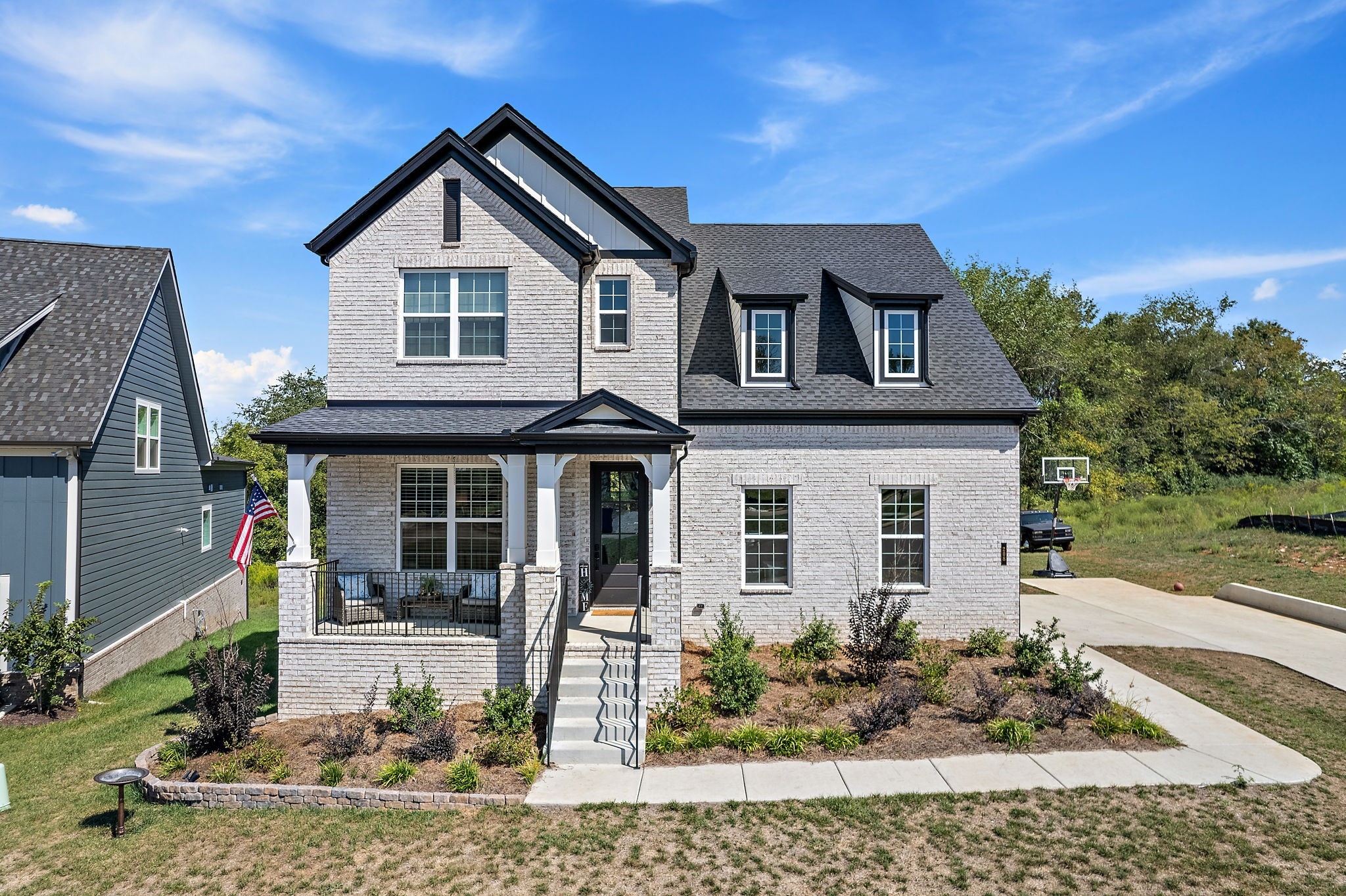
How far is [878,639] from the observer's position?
1266 cm

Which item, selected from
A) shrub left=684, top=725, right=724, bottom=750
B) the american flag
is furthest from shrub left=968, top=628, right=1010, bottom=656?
the american flag

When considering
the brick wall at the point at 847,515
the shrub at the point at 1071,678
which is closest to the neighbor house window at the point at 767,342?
the brick wall at the point at 847,515

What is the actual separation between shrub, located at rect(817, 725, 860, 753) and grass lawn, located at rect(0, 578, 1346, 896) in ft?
4.43

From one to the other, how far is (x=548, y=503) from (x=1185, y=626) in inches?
615

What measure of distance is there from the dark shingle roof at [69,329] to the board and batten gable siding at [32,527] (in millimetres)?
689

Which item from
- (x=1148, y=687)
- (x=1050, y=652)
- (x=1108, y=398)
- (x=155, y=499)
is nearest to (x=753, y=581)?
(x=1050, y=652)

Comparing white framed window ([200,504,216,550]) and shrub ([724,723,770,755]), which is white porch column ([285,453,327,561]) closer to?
shrub ([724,723,770,755])

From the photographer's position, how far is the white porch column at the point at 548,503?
39.3ft

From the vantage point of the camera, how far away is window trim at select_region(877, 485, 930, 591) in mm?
15125

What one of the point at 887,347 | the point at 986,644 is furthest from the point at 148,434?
the point at 986,644

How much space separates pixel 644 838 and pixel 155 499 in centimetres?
1565

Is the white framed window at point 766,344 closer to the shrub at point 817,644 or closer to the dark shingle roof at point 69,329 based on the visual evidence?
the shrub at point 817,644

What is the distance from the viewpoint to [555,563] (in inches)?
468

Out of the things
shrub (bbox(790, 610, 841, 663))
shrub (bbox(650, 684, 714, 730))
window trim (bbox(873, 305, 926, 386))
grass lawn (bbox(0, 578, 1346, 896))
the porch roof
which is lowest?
grass lawn (bbox(0, 578, 1346, 896))
